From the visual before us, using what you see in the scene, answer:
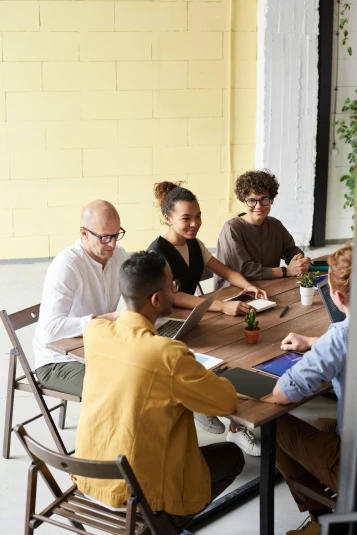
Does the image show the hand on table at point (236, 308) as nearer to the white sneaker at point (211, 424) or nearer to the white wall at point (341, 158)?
the white sneaker at point (211, 424)

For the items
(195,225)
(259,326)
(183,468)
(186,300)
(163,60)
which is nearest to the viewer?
(183,468)

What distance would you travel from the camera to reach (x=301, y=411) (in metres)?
3.61

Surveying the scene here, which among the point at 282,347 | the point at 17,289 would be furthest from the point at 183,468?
the point at 17,289

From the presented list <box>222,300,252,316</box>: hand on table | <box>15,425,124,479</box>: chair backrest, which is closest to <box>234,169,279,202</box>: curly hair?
<box>222,300,252,316</box>: hand on table

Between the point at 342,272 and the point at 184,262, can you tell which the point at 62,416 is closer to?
the point at 184,262

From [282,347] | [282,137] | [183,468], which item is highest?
[282,137]

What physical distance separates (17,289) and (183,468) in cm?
406

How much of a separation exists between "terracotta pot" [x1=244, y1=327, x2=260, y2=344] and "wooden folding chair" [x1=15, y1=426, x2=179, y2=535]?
2.93ft

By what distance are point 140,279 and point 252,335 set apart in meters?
0.75

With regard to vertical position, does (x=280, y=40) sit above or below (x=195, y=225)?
above

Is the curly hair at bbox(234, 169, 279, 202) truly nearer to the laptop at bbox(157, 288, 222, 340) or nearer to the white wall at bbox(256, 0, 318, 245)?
the laptop at bbox(157, 288, 222, 340)

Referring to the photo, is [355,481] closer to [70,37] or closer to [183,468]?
[183,468]

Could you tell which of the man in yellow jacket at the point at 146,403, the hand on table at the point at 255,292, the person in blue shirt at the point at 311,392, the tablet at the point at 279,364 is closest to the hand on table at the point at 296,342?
the tablet at the point at 279,364

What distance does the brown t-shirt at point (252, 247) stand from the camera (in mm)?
3770
